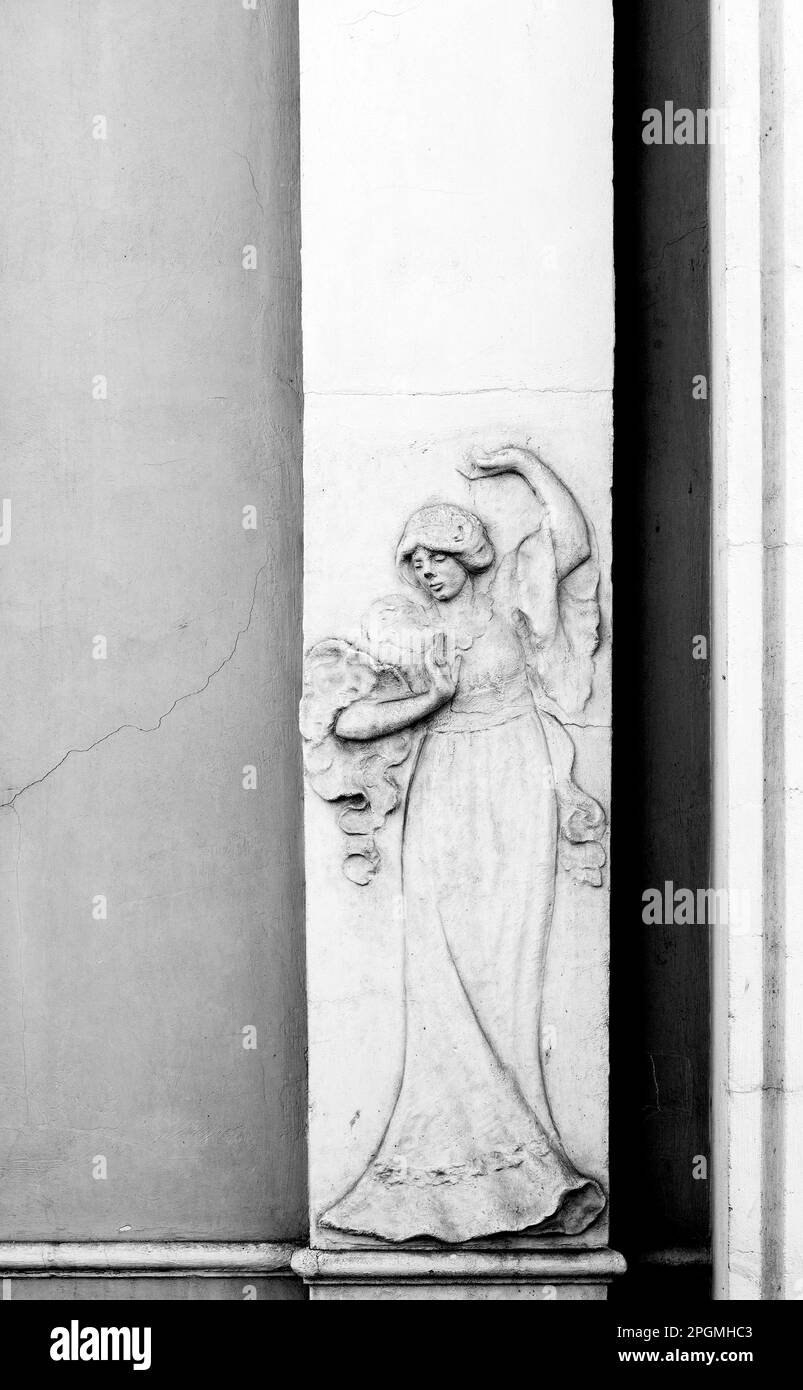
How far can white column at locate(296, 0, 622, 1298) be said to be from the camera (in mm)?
3869

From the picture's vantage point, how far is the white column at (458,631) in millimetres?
3869

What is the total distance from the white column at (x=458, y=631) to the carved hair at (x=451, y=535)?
0.05 feet

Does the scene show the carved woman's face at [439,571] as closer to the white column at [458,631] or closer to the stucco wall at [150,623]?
the white column at [458,631]

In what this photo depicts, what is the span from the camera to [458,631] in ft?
12.8

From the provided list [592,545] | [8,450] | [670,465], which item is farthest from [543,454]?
[8,450]

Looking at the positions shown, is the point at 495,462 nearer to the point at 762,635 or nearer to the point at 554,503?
the point at 554,503

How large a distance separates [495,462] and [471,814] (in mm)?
908

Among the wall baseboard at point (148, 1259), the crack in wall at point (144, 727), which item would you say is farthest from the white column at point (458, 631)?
the crack in wall at point (144, 727)

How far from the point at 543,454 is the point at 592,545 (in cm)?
27

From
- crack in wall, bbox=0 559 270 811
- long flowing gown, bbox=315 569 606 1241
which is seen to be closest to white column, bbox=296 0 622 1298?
long flowing gown, bbox=315 569 606 1241

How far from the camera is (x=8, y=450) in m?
4.41

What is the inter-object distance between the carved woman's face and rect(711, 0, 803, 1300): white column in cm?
70
